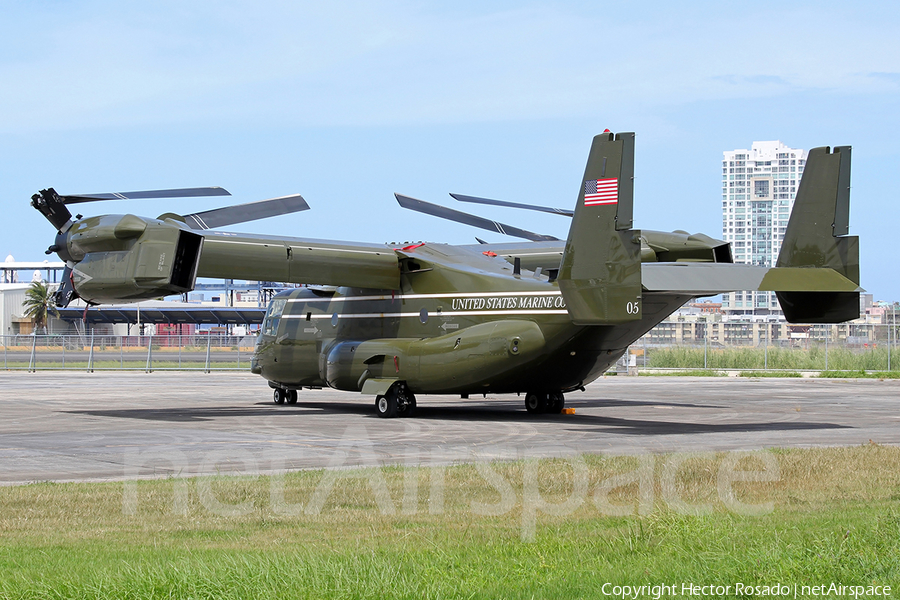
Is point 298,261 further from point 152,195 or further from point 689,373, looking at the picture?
point 689,373

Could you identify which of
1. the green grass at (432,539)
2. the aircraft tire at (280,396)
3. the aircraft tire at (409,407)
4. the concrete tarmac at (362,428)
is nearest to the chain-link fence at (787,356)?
the concrete tarmac at (362,428)

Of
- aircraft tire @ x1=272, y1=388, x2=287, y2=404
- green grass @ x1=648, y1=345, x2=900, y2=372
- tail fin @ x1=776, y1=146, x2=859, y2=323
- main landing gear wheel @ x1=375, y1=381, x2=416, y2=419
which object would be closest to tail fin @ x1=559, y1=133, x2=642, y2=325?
tail fin @ x1=776, y1=146, x2=859, y2=323

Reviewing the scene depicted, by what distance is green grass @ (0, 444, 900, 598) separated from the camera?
19.6 ft

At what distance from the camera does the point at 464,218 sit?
26.6 meters

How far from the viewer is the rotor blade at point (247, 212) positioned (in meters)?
21.3

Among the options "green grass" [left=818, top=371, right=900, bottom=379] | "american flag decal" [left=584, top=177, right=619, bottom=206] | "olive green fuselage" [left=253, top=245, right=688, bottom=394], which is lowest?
"green grass" [left=818, top=371, right=900, bottom=379]

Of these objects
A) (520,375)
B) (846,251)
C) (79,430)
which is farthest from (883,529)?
(79,430)

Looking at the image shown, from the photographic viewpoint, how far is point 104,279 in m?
19.8

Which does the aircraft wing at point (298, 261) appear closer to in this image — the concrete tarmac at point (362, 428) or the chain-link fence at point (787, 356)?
the concrete tarmac at point (362, 428)

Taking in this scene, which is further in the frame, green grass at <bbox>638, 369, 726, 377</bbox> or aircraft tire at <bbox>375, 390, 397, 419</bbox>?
green grass at <bbox>638, 369, 726, 377</bbox>

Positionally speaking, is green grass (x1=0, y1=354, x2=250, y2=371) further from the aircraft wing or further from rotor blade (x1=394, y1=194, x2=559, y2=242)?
the aircraft wing

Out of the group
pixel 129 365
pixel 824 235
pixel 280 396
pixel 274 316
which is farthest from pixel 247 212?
pixel 129 365

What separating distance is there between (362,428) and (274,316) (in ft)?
27.3

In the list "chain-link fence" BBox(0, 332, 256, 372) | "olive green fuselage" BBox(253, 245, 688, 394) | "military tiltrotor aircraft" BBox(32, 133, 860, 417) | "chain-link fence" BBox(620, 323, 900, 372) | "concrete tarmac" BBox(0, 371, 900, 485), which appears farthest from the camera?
"chain-link fence" BBox(0, 332, 256, 372)
